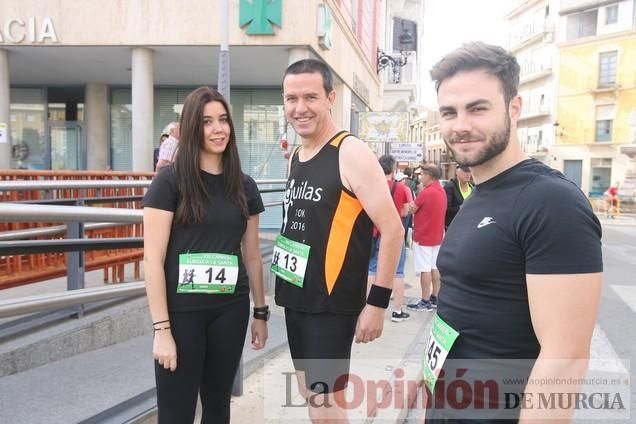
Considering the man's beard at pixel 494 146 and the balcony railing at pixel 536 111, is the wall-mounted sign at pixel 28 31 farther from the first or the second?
the balcony railing at pixel 536 111

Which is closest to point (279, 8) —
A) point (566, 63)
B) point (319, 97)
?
point (319, 97)

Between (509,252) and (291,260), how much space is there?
1.13 metres

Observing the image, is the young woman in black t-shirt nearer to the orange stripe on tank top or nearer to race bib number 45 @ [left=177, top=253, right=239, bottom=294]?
race bib number 45 @ [left=177, top=253, right=239, bottom=294]

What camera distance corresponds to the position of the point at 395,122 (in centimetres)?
1267

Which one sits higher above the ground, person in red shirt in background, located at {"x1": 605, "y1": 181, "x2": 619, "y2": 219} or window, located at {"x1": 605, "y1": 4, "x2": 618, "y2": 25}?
window, located at {"x1": 605, "y1": 4, "x2": 618, "y2": 25}

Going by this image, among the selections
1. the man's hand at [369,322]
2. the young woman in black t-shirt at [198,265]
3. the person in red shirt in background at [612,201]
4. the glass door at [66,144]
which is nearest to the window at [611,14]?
the person in red shirt in background at [612,201]

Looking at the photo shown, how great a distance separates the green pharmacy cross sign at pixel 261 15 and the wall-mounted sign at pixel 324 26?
2.47ft

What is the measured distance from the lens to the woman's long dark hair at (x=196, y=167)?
1.99 meters

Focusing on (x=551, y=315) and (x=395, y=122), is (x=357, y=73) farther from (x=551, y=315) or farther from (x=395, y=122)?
(x=551, y=315)

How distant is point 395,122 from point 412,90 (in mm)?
20684

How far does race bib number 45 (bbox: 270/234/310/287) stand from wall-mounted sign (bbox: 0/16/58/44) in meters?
9.20

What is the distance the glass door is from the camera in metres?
13.3

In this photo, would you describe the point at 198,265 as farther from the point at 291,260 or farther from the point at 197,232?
the point at 291,260

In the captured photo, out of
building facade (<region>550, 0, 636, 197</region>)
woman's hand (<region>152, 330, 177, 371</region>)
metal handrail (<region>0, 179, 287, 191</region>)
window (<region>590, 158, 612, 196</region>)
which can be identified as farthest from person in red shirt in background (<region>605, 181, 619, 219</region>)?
woman's hand (<region>152, 330, 177, 371</region>)
